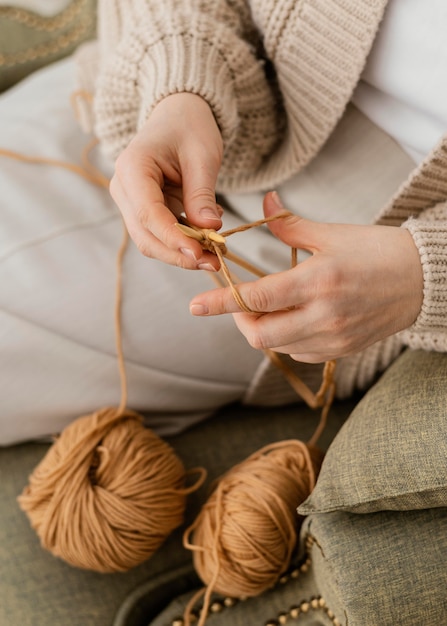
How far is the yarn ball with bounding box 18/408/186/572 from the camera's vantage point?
68 centimetres

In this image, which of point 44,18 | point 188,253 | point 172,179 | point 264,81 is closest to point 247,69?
point 264,81

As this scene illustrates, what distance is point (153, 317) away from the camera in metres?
0.74

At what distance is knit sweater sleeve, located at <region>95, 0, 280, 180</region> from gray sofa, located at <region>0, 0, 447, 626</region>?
343 mm

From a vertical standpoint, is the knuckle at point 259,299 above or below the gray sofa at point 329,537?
above

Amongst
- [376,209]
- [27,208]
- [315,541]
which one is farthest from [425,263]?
[27,208]

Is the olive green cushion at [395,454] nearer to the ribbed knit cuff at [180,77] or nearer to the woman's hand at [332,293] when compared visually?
the woman's hand at [332,293]

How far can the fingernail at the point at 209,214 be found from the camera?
1.64ft

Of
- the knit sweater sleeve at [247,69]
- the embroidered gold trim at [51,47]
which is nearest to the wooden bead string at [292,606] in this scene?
the knit sweater sleeve at [247,69]

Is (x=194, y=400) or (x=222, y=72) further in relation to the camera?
(x=194, y=400)

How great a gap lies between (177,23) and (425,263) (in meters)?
0.40

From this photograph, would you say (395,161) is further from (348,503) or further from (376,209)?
(348,503)

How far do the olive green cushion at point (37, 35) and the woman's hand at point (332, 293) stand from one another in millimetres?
804

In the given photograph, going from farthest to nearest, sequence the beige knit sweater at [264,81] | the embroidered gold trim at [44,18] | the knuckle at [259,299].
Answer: the embroidered gold trim at [44,18], the beige knit sweater at [264,81], the knuckle at [259,299]

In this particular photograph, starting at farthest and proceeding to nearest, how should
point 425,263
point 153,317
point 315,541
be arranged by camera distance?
point 153,317
point 315,541
point 425,263
